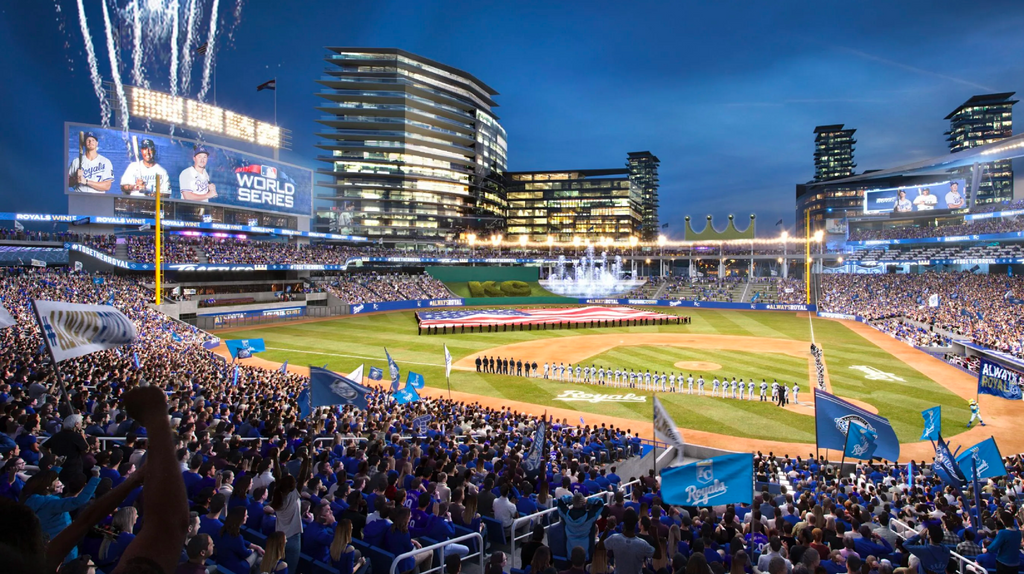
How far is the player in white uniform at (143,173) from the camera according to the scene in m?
57.7

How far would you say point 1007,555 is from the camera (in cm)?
834

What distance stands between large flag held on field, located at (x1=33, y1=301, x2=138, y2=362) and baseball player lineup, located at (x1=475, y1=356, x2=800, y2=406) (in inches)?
1037

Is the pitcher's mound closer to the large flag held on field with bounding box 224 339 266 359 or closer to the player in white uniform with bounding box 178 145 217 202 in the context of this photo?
the large flag held on field with bounding box 224 339 266 359

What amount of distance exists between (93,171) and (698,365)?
204ft

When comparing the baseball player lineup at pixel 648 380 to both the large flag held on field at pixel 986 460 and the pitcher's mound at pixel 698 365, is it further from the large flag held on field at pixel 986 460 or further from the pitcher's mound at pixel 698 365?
the large flag held on field at pixel 986 460

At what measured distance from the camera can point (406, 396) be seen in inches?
922

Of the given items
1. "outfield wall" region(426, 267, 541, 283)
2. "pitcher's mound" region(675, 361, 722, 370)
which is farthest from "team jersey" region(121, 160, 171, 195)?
"pitcher's mound" region(675, 361, 722, 370)

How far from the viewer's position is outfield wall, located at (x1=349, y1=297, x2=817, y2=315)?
71438 mm

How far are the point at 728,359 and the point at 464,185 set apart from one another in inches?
3874

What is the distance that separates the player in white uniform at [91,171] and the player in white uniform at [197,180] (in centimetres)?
706

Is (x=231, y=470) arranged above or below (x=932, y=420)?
above

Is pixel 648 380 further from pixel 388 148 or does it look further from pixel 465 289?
pixel 388 148

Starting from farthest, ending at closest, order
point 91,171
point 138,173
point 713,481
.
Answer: point 138,173 < point 91,171 < point 713,481

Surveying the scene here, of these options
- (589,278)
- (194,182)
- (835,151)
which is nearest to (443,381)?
(194,182)
